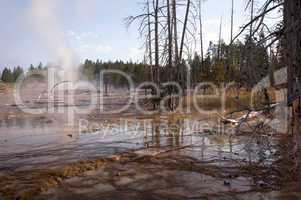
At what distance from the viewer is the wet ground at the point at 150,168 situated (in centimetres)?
512

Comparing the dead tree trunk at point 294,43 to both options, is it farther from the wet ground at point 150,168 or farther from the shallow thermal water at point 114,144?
the shallow thermal water at point 114,144

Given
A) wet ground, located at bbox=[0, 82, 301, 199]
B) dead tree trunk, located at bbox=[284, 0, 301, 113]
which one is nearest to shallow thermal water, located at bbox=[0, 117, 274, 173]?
wet ground, located at bbox=[0, 82, 301, 199]

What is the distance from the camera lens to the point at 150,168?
667 centimetres

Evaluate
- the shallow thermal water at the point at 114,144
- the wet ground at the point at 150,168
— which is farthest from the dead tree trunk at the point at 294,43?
the shallow thermal water at the point at 114,144

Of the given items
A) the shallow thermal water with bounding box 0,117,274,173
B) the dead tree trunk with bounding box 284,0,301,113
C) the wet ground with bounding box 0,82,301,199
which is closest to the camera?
the dead tree trunk with bounding box 284,0,301,113

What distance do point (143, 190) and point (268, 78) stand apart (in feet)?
8.41

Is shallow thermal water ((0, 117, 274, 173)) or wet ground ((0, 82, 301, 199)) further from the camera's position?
shallow thermal water ((0, 117, 274, 173))

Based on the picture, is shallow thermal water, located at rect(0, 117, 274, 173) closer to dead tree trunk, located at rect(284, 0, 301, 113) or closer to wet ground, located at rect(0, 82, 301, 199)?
wet ground, located at rect(0, 82, 301, 199)

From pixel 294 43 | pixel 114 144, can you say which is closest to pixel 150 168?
pixel 114 144

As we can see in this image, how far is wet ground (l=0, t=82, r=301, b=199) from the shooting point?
16.8 ft

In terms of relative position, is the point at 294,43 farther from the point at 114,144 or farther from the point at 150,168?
the point at 114,144

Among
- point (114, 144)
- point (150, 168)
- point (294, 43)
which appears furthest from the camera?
point (114, 144)

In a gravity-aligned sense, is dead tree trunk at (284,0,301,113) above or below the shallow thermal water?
above

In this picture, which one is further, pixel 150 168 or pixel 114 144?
pixel 114 144
